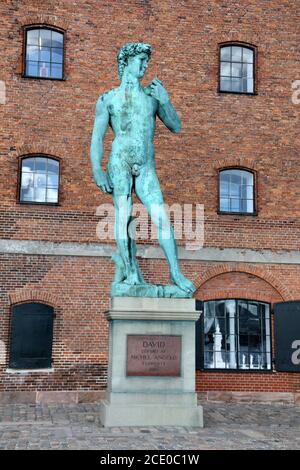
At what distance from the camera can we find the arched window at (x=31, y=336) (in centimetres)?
1304

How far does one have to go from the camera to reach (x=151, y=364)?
8.22 metres

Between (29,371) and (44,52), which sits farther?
(44,52)

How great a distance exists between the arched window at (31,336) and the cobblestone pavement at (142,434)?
269 centimetres

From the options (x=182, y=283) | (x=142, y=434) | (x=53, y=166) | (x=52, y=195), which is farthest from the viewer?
(x=53, y=166)

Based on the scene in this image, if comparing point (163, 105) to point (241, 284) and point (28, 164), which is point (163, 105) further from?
point (241, 284)

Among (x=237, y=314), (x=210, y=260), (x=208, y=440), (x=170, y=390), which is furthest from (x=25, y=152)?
(x=208, y=440)

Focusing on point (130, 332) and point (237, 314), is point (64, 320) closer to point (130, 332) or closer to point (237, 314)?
point (237, 314)

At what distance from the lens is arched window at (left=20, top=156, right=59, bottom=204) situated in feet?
45.4

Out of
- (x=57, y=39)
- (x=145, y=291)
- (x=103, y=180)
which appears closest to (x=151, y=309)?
(x=145, y=291)

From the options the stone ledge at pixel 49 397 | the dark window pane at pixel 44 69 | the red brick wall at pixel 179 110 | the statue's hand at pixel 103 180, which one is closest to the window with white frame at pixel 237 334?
the red brick wall at pixel 179 110

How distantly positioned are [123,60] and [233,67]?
6.76 m

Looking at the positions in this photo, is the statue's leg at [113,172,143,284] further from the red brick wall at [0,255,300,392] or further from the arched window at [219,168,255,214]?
the arched window at [219,168,255,214]

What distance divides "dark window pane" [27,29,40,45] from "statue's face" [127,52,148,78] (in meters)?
6.24

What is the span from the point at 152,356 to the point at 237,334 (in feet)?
20.9
